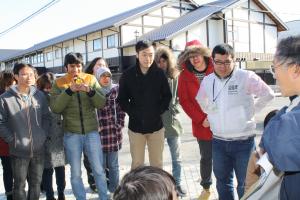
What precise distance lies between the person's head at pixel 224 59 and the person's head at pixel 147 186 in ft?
7.51

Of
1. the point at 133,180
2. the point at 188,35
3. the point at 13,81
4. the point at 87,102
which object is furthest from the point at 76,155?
the point at 188,35

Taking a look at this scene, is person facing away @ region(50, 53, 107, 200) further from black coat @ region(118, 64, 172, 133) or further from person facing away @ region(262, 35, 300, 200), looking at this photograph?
person facing away @ region(262, 35, 300, 200)

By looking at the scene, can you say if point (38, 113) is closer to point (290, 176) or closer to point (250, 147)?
point (250, 147)

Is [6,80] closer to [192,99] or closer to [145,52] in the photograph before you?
[145,52]

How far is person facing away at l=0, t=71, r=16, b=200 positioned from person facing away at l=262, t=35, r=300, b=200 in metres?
3.64

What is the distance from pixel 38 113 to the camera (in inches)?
161

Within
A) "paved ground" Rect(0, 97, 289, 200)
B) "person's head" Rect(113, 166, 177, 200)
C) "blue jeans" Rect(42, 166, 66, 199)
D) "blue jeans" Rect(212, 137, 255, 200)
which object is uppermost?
"person's head" Rect(113, 166, 177, 200)

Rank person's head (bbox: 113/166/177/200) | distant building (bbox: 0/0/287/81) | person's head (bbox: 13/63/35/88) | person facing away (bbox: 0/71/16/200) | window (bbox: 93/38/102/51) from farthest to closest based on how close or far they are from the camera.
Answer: window (bbox: 93/38/102/51) < distant building (bbox: 0/0/287/81) < person facing away (bbox: 0/71/16/200) < person's head (bbox: 13/63/35/88) < person's head (bbox: 113/166/177/200)

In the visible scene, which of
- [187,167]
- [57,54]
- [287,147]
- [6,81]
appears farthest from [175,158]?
[57,54]

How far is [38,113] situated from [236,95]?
2.21 m

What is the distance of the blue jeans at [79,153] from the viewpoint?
4.14m

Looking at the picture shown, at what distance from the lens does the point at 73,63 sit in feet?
13.7

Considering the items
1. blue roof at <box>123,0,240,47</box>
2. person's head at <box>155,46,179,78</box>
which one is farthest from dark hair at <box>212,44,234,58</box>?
blue roof at <box>123,0,240,47</box>

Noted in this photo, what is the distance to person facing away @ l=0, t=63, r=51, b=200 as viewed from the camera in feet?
12.8
